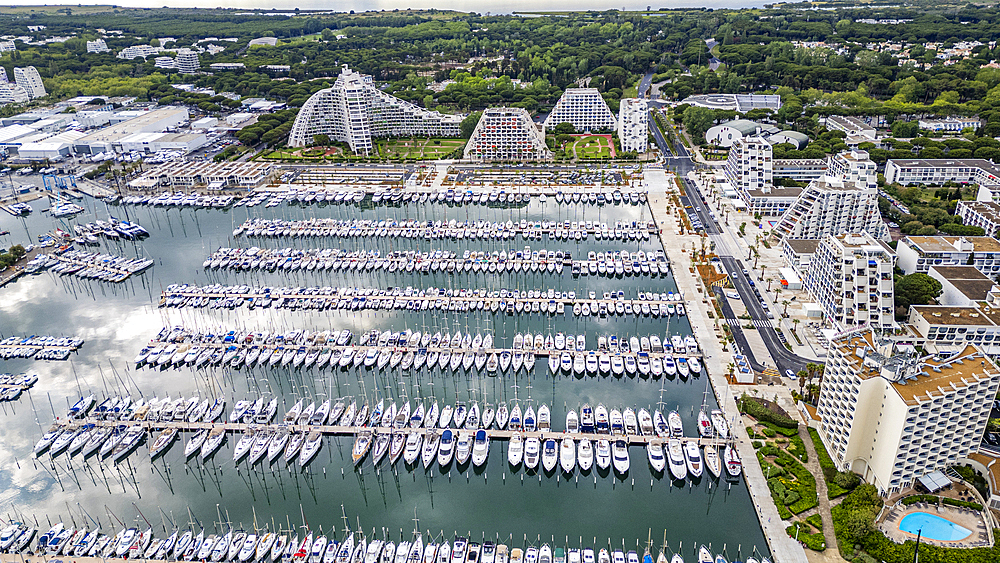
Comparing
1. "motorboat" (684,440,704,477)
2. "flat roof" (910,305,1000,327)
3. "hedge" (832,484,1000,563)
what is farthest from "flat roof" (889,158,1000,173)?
"hedge" (832,484,1000,563)

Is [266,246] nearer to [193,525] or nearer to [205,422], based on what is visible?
[205,422]

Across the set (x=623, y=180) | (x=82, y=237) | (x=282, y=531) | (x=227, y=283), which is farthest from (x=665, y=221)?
(x=82, y=237)

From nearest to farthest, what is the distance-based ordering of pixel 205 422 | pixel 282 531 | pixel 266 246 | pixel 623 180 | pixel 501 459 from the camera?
pixel 282 531 < pixel 501 459 < pixel 205 422 < pixel 266 246 < pixel 623 180

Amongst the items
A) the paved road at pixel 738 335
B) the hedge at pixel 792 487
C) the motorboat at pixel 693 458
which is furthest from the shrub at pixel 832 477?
the paved road at pixel 738 335

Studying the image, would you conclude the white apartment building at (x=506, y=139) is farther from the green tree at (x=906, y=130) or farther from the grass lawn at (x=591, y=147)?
the green tree at (x=906, y=130)

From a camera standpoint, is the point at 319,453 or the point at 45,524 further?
the point at 319,453

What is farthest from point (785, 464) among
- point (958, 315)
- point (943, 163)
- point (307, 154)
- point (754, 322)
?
point (307, 154)

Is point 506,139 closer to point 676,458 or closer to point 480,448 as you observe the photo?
point 480,448
